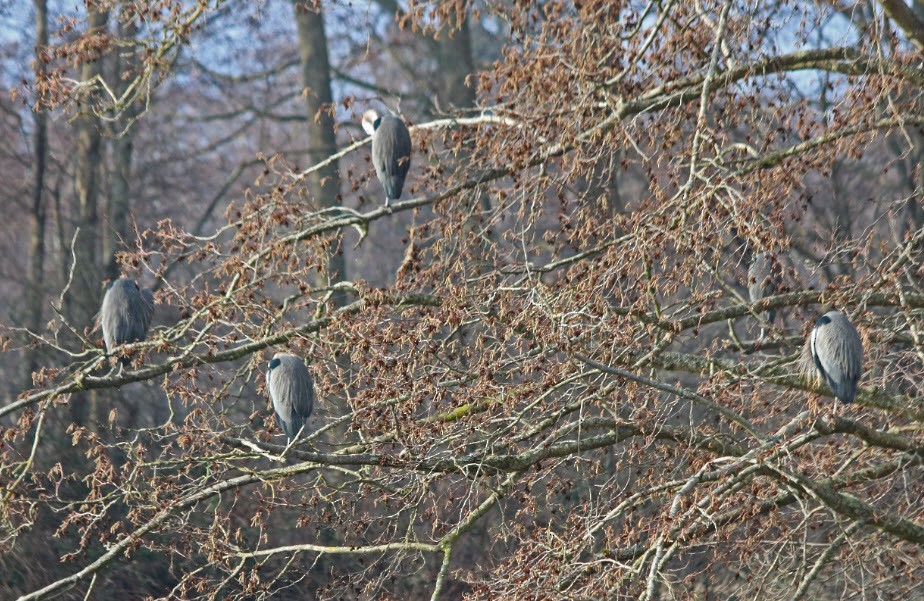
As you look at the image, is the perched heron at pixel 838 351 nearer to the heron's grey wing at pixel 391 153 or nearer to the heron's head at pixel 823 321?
the heron's head at pixel 823 321

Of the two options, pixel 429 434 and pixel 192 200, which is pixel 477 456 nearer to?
pixel 429 434

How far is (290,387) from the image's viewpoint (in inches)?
188

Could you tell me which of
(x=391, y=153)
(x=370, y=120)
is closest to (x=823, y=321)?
(x=391, y=153)

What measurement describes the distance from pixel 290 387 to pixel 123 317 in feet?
4.10

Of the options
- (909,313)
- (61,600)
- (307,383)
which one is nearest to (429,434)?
(307,383)

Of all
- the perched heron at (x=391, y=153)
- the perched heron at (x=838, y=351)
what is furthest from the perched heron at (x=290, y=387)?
the perched heron at (x=838, y=351)

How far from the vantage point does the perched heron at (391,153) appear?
561 centimetres

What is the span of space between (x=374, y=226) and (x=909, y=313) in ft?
61.8

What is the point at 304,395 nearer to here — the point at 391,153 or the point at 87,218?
the point at 391,153

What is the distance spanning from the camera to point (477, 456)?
5.15 m

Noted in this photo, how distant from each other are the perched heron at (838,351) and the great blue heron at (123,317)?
323cm

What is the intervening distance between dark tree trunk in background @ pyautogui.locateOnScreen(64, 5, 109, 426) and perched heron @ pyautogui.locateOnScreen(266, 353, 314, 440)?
5.59 meters

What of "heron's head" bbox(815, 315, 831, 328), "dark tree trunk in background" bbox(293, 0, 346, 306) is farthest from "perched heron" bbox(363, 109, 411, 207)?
"dark tree trunk in background" bbox(293, 0, 346, 306)

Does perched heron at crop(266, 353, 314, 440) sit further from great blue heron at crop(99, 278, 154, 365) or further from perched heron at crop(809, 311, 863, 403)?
perched heron at crop(809, 311, 863, 403)
